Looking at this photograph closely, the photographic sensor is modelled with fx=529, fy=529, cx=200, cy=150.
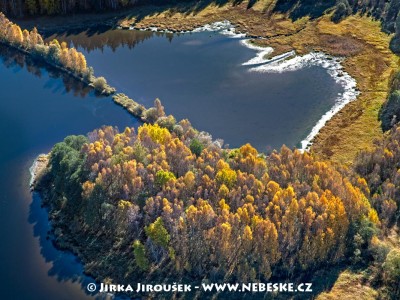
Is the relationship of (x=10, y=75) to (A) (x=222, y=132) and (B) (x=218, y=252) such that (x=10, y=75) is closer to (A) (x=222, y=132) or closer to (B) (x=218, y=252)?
(A) (x=222, y=132)

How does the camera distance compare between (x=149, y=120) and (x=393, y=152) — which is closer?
(x=393, y=152)

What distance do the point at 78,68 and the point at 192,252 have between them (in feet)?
291

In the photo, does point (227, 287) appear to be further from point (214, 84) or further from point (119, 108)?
point (214, 84)

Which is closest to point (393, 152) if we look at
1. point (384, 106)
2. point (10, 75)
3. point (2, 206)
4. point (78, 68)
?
point (384, 106)

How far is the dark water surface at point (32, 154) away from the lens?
95562mm

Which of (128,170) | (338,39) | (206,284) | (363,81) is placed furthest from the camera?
(338,39)

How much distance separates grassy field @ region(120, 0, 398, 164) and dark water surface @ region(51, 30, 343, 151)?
22.7 feet

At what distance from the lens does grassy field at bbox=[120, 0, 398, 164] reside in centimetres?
13300

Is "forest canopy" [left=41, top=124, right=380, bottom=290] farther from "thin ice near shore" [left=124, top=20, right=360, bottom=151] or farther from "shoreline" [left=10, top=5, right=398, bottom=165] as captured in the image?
"thin ice near shore" [left=124, top=20, right=360, bottom=151]

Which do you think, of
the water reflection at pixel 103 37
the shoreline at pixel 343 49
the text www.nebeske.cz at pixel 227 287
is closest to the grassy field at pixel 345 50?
the shoreline at pixel 343 49

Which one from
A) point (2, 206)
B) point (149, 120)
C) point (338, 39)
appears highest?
point (338, 39)

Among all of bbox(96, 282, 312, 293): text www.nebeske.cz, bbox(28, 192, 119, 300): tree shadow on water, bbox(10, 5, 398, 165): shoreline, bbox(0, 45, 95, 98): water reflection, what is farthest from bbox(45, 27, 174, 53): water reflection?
bbox(96, 282, 312, 293): text www.nebeske.cz

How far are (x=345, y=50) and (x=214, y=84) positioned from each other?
49.4 m

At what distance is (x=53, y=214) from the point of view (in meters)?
109
